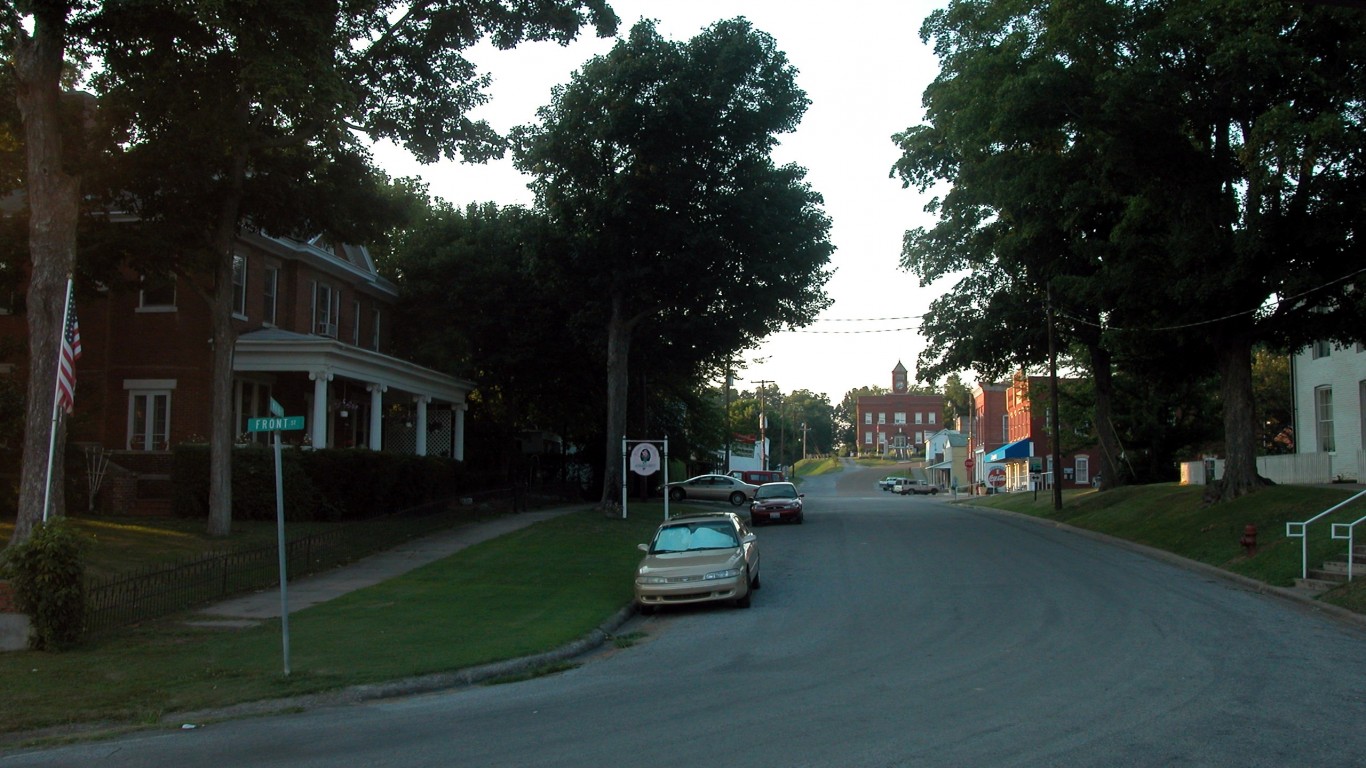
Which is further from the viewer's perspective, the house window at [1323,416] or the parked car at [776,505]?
the house window at [1323,416]

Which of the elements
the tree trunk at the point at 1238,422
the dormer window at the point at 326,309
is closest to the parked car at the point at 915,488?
the tree trunk at the point at 1238,422

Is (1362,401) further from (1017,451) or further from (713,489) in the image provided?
(1017,451)

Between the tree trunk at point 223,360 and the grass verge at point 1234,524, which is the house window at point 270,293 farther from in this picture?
the grass verge at point 1234,524

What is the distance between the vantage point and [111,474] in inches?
1007

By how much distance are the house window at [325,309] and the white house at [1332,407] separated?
29452 millimetres

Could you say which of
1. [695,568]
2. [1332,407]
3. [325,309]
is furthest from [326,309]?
[1332,407]

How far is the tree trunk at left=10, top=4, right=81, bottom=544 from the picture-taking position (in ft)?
53.6

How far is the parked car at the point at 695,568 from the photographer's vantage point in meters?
16.6

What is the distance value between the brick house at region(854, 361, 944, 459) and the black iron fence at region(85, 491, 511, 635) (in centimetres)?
14311

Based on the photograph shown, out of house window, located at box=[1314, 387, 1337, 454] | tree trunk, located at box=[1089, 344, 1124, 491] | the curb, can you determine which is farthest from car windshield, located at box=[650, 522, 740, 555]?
house window, located at box=[1314, 387, 1337, 454]

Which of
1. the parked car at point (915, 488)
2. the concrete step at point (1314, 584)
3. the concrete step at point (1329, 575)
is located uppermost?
the concrete step at point (1329, 575)

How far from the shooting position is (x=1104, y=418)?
40844mm

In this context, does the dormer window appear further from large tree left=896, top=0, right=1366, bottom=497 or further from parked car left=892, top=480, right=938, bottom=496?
parked car left=892, top=480, right=938, bottom=496

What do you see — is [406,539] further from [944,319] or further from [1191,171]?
[944,319]
